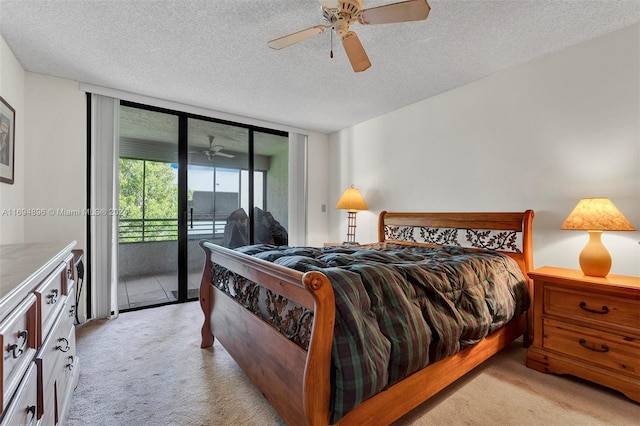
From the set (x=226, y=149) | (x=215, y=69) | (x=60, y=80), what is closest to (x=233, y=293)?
(x=215, y=69)

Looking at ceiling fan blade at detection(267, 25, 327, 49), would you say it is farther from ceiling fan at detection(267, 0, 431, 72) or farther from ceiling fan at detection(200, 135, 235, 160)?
ceiling fan at detection(200, 135, 235, 160)

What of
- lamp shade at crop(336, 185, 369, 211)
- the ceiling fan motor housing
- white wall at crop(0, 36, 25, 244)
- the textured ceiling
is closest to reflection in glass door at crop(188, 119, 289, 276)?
the textured ceiling

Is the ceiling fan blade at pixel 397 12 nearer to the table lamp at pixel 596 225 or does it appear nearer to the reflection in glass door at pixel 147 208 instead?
the table lamp at pixel 596 225

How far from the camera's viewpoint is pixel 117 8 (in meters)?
1.86

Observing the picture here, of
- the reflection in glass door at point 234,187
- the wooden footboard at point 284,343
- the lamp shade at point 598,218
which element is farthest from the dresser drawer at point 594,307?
the reflection in glass door at point 234,187

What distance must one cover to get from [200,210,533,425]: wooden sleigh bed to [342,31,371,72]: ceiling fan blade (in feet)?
4.63

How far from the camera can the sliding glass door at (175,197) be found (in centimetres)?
347

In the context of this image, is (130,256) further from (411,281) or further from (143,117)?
(411,281)

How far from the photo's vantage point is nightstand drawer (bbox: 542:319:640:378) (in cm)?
171

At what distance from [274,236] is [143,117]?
89.1 inches

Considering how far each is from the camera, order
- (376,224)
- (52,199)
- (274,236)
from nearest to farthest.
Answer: (52,199)
(376,224)
(274,236)

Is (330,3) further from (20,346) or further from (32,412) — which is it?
(32,412)

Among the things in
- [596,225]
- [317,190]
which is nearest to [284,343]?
[596,225]

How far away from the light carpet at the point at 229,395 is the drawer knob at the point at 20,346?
3.06 feet
